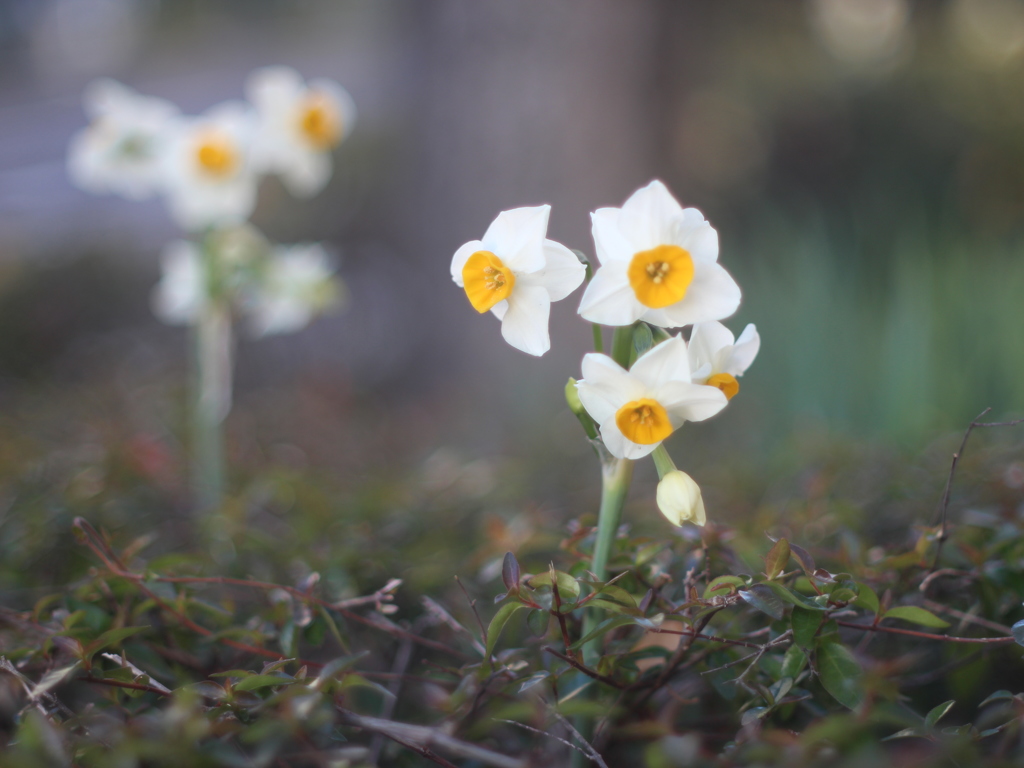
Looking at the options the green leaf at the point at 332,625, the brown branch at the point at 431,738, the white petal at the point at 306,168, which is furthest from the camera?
the white petal at the point at 306,168

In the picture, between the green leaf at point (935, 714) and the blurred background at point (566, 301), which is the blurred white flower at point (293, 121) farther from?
the green leaf at point (935, 714)

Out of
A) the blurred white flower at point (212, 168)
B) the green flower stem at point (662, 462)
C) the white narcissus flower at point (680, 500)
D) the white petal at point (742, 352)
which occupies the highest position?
the blurred white flower at point (212, 168)

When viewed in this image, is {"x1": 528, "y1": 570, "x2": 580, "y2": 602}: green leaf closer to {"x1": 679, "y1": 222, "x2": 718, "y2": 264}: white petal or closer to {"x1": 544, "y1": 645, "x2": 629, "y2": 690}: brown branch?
{"x1": 544, "y1": 645, "x2": 629, "y2": 690}: brown branch

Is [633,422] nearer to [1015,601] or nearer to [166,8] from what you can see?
[1015,601]

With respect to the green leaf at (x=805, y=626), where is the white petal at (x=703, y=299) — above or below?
above

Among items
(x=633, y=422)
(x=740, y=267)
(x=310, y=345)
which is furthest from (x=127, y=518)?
(x=310, y=345)

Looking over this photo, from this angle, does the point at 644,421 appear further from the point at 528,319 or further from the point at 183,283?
the point at 183,283

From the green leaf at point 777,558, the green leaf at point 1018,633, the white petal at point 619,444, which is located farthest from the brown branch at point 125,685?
the green leaf at point 1018,633
